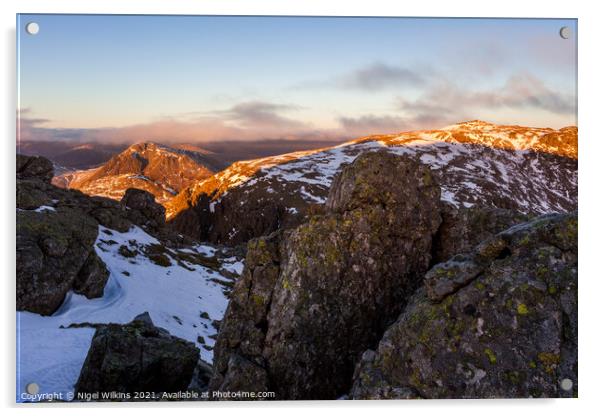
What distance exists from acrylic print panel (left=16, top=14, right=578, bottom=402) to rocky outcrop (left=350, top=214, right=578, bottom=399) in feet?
0.10

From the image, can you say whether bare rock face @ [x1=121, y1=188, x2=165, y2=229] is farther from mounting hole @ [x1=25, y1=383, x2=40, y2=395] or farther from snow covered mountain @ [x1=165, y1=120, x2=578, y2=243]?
mounting hole @ [x1=25, y1=383, x2=40, y2=395]

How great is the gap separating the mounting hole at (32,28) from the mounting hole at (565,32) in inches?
608

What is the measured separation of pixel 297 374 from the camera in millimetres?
10844

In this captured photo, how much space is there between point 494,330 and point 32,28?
A: 567 inches

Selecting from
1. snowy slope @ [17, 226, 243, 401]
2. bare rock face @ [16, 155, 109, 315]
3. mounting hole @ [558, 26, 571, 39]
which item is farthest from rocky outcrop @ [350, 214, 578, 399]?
bare rock face @ [16, 155, 109, 315]

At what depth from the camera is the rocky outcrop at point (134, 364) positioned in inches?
523

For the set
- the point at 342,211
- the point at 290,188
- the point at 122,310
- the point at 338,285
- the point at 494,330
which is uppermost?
the point at 290,188

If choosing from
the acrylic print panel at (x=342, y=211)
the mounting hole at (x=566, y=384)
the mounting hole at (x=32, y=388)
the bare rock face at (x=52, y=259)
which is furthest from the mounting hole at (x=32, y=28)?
the mounting hole at (x=566, y=384)

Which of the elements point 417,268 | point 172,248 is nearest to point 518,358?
point 417,268

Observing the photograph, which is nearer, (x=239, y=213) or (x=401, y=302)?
(x=401, y=302)

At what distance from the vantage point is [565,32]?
13453 millimetres

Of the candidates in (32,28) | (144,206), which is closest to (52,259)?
(32,28)

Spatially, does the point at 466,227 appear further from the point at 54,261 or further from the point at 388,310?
the point at 54,261

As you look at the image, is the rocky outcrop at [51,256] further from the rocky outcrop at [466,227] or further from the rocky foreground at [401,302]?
the rocky outcrop at [466,227]
